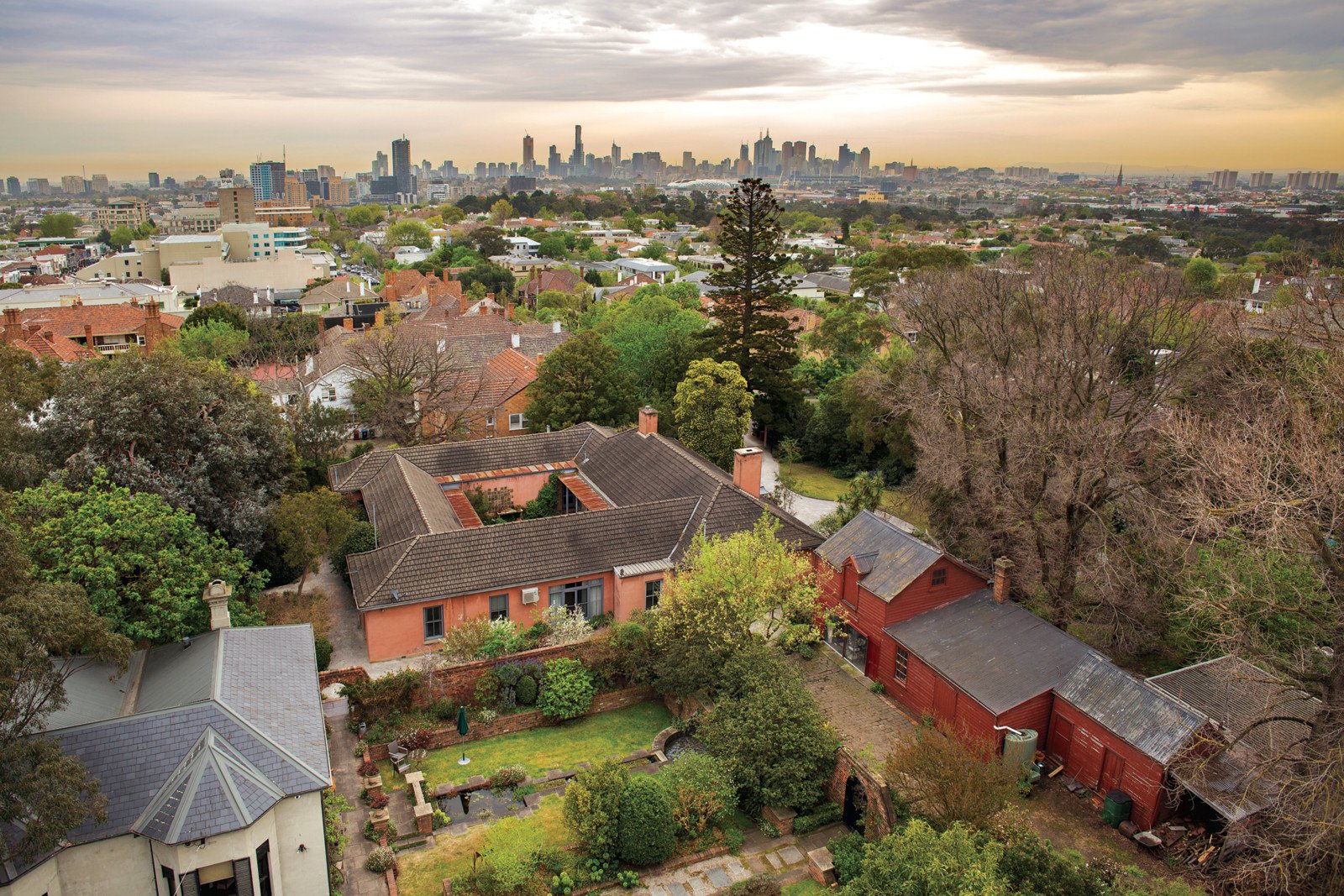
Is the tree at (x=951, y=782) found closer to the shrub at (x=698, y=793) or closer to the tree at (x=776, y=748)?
the tree at (x=776, y=748)

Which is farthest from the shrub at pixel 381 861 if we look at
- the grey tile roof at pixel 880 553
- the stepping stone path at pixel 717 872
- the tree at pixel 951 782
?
the grey tile roof at pixel 880 553

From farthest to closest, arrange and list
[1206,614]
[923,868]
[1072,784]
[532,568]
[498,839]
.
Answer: [532,568], [1206,614], [1072,784], [498,839], [923,868]

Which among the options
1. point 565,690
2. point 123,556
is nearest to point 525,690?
point 565,690

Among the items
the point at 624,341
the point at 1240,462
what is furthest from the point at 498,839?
the point at 624,341

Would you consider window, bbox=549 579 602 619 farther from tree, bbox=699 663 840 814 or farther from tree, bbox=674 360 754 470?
tree, bbox=674 360 754 470

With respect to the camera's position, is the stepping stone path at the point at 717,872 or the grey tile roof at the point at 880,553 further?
the grey tile roof at the point at 880,553

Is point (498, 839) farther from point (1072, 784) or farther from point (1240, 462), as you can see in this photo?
point (1240, 462)

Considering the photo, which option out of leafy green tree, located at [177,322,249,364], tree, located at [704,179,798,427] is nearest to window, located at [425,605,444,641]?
tree, located at [704,179,798,427]
